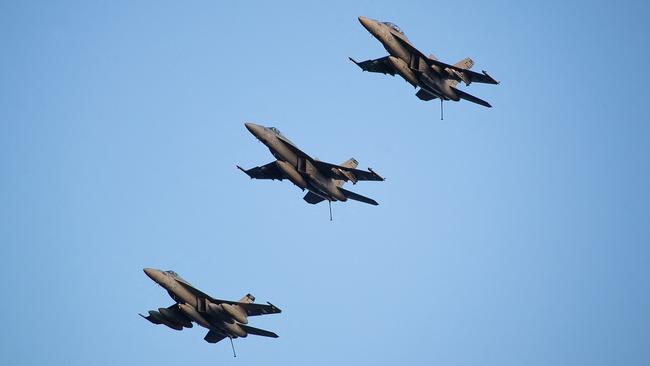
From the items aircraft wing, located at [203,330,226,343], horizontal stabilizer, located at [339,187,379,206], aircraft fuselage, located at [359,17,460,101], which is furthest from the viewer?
horizontal stabilizer, located at [339,187,379,206]

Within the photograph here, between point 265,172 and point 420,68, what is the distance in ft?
32.5

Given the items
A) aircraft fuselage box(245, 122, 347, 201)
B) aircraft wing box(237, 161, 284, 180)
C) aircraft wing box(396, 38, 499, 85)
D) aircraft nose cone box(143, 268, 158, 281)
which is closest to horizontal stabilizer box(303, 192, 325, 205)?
aircraft wing box(237, 161, 284, 180)

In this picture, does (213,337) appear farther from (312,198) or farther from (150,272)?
(312,198)

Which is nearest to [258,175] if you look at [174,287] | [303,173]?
[303,173]

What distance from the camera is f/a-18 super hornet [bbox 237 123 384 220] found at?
63.8m

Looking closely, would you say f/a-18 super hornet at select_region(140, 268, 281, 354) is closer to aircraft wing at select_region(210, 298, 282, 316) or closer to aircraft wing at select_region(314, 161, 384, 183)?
aircraft wing at select_region(210, 298, 282, 316)

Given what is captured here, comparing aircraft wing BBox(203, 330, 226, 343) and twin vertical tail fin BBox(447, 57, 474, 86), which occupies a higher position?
twin vertical tail fin BBox(447, 57, 474, 86)

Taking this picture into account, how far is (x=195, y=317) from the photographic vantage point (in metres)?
61.9

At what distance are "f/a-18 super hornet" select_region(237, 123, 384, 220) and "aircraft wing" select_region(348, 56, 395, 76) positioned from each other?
195 inches

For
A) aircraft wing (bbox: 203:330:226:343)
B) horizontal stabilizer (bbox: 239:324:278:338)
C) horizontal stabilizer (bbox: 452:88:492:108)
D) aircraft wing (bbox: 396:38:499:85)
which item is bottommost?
horizontal stabilizer (bbox: 239:324:278:338)

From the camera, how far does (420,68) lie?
63656mm

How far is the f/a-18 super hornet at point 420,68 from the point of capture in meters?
63.2

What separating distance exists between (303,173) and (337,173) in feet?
5.63

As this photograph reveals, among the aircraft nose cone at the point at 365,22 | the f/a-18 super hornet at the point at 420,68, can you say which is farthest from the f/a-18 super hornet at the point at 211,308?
the aircraft nose cone at the point at 365,22
